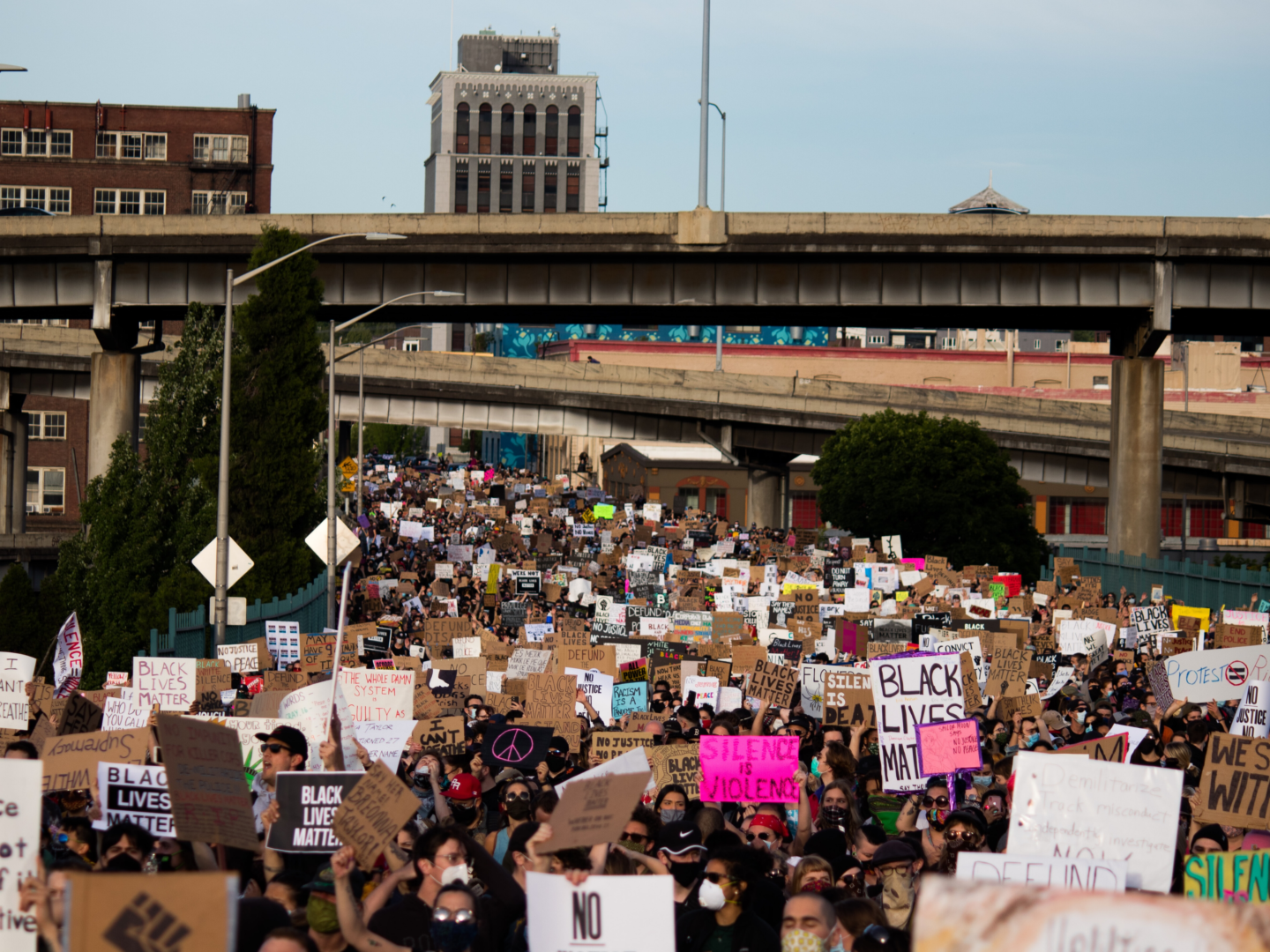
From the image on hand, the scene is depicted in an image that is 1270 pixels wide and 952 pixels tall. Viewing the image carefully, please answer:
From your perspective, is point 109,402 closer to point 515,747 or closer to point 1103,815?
point 515,747

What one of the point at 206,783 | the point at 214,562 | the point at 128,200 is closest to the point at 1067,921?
the point at 206,783

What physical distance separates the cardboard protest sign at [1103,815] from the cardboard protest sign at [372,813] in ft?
8.94

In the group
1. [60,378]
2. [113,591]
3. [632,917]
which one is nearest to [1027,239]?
[113,591]

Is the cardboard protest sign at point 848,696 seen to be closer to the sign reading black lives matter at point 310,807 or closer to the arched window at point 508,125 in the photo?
the sign reading black lives matter at point 310,807

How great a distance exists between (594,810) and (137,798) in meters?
2.84

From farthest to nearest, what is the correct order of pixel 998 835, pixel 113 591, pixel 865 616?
pixel 113 591 < pixel 865 616 < pixel 998 835

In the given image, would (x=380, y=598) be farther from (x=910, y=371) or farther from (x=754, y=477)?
(x=910, y=371)

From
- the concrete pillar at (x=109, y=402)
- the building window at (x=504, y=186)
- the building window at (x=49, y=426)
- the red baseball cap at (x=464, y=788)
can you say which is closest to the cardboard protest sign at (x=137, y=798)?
the red baseball cap at (x=464, y=788)

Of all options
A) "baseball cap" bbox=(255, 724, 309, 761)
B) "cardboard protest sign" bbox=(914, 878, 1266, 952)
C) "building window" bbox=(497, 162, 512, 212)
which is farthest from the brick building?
"building window" bbox=(497, 162, 512, 212)

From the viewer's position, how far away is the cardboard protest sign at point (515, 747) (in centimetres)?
1178

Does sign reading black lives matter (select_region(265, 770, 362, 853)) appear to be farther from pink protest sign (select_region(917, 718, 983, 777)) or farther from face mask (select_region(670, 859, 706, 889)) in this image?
pink protest sign (select_region(917, 718, 983, 777))

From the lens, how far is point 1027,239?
4431 centimetres

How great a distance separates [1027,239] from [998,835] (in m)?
36.9

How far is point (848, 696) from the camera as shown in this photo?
50.0 ft
